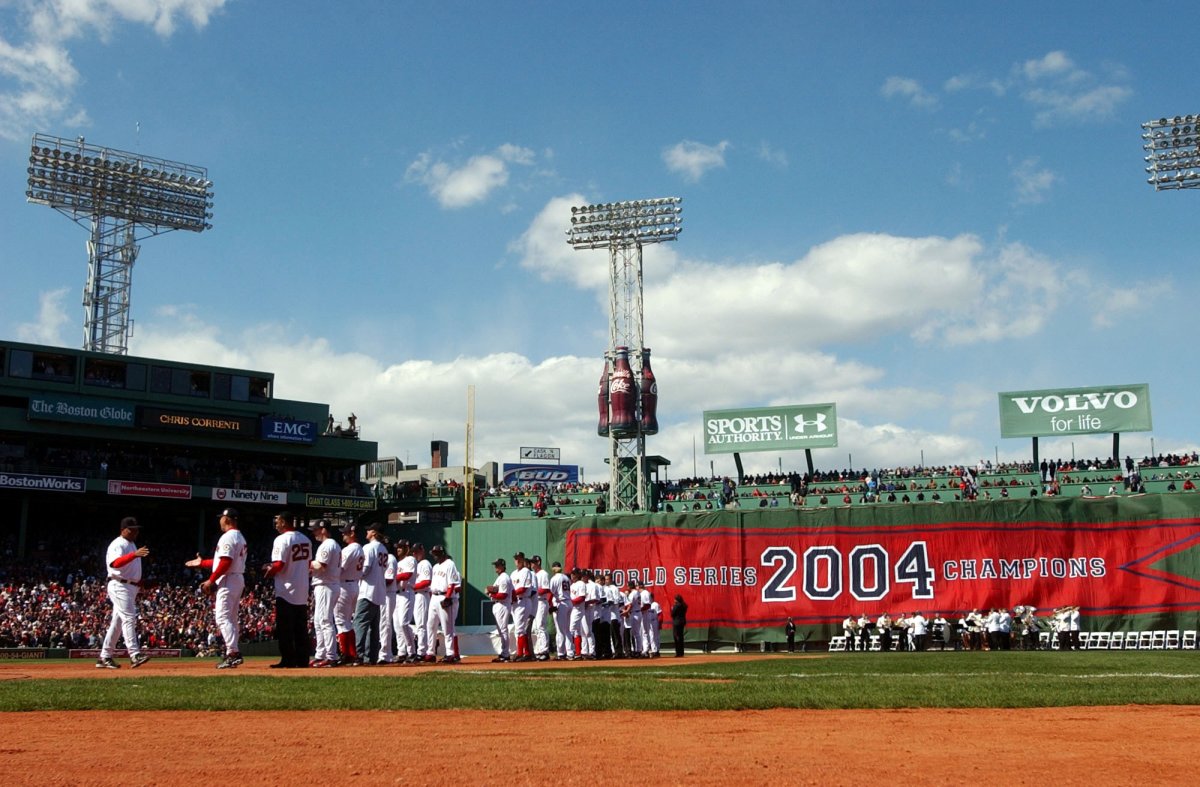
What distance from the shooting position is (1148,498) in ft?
92.2

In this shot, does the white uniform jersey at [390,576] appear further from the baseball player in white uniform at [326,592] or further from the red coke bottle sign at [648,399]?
the red coke bottle sign at [648,399]

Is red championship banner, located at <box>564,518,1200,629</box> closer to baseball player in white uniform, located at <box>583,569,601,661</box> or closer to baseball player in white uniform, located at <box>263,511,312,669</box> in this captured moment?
baseball player in white uniform, located at <box>583,569,601,661</box>

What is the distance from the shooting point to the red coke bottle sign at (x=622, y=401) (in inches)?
1884

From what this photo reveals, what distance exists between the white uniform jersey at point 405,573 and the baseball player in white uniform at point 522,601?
86.6 inches

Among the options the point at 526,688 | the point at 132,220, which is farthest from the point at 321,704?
the point at 132,220

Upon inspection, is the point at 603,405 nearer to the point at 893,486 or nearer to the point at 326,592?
the point at 893,486

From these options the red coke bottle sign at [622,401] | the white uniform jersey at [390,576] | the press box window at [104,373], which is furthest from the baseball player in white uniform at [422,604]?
the press box window at [104,373]

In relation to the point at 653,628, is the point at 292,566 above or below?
above

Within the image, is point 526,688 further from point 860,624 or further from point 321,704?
point 860,624

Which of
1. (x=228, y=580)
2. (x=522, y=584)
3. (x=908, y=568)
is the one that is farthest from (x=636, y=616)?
(x=228, y=580)

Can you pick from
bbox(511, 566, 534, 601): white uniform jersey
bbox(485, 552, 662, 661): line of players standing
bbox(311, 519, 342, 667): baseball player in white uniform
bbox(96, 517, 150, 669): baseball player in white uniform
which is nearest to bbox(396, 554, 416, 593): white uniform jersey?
bbox(485, 552, 662, 661): line of players standing

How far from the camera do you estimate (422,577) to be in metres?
18.4

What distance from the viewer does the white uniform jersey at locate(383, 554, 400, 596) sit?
1780 cm

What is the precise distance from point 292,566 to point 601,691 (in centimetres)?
578
